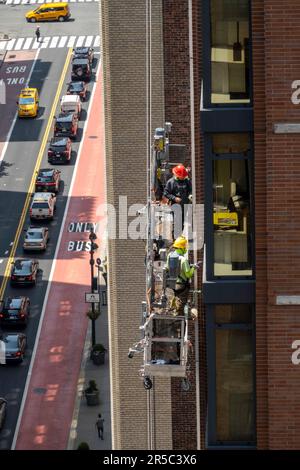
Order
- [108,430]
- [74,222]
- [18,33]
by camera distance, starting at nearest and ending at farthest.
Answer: [108,430] → [74,222] → [18,33]

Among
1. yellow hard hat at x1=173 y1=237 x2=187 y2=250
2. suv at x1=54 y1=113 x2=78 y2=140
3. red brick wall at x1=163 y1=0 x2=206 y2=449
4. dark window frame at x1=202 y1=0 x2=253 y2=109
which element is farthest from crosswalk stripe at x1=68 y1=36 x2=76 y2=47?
dark window frame at x1=202 y1=0 x2=253 y2=109

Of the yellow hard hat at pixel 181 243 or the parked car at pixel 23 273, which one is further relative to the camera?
the parked car at pixel 23 273

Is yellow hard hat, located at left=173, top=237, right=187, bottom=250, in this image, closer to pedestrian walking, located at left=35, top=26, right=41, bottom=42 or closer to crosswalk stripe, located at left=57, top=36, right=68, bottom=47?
crosswalk stripe, located at left=57, top=36, right=68, bottom=47

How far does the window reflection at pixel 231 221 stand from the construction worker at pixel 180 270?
4251mm

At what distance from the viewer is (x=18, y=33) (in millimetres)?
156250

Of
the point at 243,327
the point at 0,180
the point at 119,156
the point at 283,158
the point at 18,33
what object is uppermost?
the point at 18,33

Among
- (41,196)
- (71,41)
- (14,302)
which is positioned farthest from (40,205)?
(71,41)

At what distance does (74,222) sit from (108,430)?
3023cm

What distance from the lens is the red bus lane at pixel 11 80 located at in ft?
460

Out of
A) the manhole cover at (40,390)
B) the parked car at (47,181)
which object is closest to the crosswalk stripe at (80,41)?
the parked car at (47,181)

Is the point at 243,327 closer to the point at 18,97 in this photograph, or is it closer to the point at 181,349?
the point at 181,349

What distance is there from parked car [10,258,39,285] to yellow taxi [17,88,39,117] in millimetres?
27272

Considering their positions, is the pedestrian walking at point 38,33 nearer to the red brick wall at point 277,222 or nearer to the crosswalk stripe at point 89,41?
the crosswalk stripe at point 89,41

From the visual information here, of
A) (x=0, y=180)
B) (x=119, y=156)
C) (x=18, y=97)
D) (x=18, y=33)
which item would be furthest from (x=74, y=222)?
(x=119, y=156)
